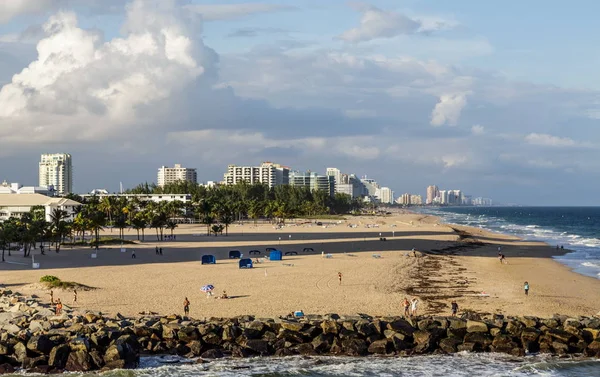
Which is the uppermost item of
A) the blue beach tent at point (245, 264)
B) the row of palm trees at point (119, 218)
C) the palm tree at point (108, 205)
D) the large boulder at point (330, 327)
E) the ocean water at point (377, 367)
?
the palm tree at point (108, 205)

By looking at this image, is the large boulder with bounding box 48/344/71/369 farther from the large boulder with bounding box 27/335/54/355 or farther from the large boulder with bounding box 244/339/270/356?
the large boulder with bounding box 244/339/270/356

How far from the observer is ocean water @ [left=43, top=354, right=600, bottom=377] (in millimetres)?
21656

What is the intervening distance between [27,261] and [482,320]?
43.8m

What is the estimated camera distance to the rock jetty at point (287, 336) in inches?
914

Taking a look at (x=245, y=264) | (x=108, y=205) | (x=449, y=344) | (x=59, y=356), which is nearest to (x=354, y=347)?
(x=449, y=344)

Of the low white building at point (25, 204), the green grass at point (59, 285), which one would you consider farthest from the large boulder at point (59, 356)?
the low white building at point (25, 204)

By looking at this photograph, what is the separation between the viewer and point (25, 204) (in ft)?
413

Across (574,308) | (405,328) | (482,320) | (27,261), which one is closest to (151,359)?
(405,328)

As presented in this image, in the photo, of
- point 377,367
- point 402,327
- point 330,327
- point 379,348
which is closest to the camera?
point 377,367

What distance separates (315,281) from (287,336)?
1885 centimetres

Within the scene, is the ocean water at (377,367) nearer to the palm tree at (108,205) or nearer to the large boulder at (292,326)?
the large boulder at (292,326)

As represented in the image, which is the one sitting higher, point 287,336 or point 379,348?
point 287,336

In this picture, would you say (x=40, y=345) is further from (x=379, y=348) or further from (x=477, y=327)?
(x=477, y=327)

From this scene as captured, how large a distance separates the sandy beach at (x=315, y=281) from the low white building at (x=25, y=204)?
4888 centimetres
